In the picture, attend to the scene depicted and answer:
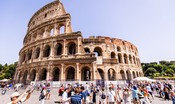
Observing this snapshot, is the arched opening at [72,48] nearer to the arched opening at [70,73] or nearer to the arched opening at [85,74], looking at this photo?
the arched opening at [70,73]

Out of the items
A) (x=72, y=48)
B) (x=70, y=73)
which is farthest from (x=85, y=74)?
(x=72, y=48)

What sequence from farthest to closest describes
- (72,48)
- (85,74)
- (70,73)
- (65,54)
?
1. (72,48)
2. (85,74)
3. (70,73)
4. (65,54)

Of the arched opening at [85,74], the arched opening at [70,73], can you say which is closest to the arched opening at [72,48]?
the arched opening at [70,73]

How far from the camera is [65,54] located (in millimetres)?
20188

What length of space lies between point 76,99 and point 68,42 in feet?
56.9

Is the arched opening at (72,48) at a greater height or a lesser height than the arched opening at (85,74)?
greater

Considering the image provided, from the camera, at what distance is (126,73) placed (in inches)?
1150

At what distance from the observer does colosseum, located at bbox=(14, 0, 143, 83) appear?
63.7 feet

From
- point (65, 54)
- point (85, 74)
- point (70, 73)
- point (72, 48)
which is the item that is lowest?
point (85, 74)

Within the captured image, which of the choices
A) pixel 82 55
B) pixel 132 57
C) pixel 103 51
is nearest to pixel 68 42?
pixel 82 55

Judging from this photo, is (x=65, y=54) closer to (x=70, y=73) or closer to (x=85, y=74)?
(x=70, y=73)

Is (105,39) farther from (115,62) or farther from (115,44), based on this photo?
(115,62)

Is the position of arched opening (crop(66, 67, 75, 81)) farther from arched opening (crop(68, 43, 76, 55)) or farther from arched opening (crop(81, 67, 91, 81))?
arched opening (crop(68, 43, 76, 55))

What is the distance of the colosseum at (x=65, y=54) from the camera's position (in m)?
19.4
